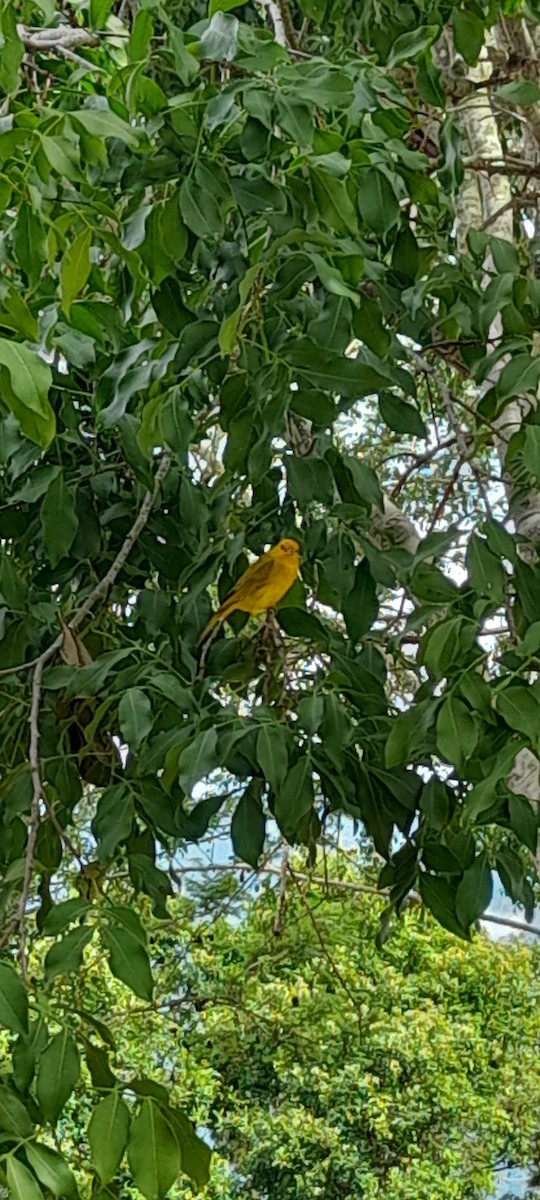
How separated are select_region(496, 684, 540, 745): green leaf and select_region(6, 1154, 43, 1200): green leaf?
1.06 feet

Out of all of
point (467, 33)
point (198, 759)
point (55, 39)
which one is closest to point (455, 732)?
point (198, 759)

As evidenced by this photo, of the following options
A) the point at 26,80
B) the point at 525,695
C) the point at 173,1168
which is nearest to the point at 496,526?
the point at 525,695

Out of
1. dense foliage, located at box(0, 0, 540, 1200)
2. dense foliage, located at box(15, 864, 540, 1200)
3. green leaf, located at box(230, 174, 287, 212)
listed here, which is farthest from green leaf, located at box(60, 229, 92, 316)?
dense foliage, located at box(15, 864, 540, 1200)

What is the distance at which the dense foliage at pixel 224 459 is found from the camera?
67 cm

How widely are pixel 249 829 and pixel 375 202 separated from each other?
409mm

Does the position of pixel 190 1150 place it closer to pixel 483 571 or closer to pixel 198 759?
pixel 198 759

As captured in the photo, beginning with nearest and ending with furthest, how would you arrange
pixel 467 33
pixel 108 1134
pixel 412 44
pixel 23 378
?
pixel 23 378
pixel 108 1134
pixel 412 44
pixel 467 33

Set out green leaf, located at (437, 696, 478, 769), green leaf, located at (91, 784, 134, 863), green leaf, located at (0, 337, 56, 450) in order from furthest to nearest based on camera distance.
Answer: green leaf, located at (91, 784, 134, 863), green leaf, located at (437, 696, 478, 769), green leaf, located at (0, 337, 56, 450)

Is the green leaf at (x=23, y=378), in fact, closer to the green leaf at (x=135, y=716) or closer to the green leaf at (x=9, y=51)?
the green leaf at (x=9, y=51)

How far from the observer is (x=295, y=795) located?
81 cm

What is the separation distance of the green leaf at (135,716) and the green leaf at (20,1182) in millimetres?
310

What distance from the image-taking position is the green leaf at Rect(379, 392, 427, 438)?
34.9 inches

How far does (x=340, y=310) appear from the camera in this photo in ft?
2.45

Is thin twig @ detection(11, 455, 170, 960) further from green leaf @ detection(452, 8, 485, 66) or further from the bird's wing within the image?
green leaf @ detection(452, 8, 485, 66)
